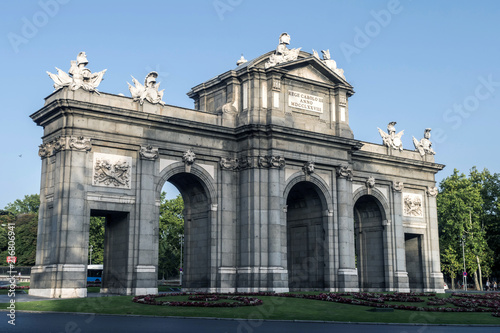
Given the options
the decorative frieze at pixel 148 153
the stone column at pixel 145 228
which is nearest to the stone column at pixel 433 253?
the stone column at pixel 145 228

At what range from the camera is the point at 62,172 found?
→ 41156 millimetres

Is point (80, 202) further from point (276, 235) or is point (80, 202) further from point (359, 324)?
point (359, 324)

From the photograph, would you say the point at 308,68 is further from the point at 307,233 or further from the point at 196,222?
the point at 196,222

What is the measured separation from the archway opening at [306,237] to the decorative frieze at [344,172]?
8.30 ft

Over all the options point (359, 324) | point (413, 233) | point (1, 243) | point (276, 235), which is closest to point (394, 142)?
point (413, 233)

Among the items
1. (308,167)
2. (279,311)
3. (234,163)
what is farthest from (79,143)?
(279,311)

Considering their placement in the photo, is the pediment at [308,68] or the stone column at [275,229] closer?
the stone column at [275,229]

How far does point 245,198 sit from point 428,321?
2272 cm

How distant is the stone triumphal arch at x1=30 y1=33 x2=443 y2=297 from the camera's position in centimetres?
4200

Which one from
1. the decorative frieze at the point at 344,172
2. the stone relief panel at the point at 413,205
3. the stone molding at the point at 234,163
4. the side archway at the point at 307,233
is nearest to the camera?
the stone molding at the point at 234,163

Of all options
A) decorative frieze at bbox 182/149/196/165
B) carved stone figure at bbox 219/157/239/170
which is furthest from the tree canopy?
decorative frieze at bbox 182/149/196/165

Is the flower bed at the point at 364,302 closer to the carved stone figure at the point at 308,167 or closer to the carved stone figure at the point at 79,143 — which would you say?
the carved stone figure at the point at 79,143

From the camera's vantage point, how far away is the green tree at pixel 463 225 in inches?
3455

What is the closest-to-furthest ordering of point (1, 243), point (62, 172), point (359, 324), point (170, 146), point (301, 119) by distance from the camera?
point (359, 324) → point (62, 172) → point (170, 146) → point (301, 119) → point (1, 243)
